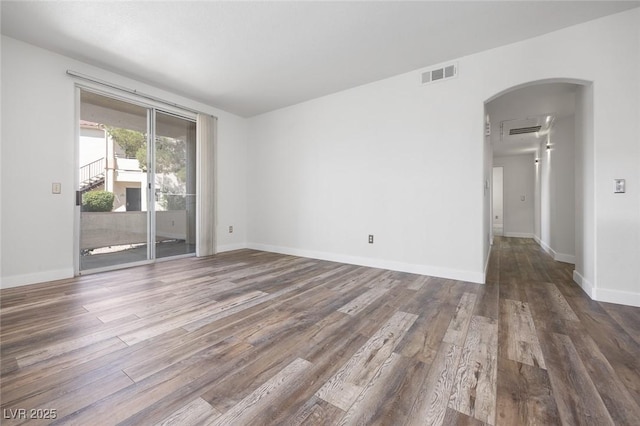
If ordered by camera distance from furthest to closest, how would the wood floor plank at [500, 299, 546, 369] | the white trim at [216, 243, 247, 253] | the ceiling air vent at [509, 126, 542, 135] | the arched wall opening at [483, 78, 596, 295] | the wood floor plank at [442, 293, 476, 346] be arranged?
the ceiling air vent at [509, 126, 542, 135], the white trim at [216, 243, 247, 253], the arched wall opening at [483, 78, 596, 295], the wood floor plank at [442, 293, 476, 346], the wood floor plank at [500, 299, 546, 369]

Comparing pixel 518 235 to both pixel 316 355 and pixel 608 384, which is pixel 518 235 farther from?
pixel 316 355

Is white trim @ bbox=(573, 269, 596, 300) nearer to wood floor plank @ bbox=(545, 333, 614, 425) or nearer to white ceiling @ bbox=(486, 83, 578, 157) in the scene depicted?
wood floor plank @ bbox=(545, 333, 614, 425)

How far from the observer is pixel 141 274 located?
3.42 m

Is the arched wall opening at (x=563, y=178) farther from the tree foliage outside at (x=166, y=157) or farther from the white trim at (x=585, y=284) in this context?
the tree foliage outside at (x=166, y=157)

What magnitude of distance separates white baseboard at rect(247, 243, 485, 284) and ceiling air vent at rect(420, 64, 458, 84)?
245cm

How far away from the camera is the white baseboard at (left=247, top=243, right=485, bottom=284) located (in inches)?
125

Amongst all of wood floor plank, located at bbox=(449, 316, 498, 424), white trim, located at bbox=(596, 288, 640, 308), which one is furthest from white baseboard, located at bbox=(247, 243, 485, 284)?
wood floor plank, located at bbox=(449, 316, 498, 424)

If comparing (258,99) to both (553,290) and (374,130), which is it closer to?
(374,130)

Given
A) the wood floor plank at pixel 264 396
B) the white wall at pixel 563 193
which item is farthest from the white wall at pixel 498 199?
the wood floor plank at pixel 264 396

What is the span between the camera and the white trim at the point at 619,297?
240 cm

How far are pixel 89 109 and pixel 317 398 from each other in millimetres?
4487

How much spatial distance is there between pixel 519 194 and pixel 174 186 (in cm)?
940

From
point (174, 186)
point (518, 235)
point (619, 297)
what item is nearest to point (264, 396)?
point (619, 297)

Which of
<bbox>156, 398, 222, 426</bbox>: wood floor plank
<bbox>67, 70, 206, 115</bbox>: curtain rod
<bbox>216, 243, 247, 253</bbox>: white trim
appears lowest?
<bbox>156, 398, 222, 426</bbox>: wood floor plank
